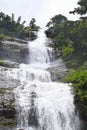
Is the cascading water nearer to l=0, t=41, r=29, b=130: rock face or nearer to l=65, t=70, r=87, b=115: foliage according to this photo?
l=0, t=41, r=29, b=130: rock face

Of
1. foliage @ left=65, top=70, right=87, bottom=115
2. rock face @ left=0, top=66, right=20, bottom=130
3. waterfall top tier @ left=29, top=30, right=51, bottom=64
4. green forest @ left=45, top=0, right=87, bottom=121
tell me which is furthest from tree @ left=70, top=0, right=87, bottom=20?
rock face @ left=0, top=66, right=20, bottom=130

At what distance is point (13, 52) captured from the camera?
131 feet

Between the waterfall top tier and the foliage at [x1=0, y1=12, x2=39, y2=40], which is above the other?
the foliage at [x1=0, y1=12, x2=39, y2=40]

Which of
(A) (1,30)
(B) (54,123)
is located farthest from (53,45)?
(B) (54,123)

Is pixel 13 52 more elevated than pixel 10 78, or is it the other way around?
pixel 13 52

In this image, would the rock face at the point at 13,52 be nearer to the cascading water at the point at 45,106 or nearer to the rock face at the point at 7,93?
the rock face at the point at 7,93

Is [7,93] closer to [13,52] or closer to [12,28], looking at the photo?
[13,52]

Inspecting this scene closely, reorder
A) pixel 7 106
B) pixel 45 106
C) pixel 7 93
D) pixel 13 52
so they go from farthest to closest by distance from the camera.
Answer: pixel 13 52
pixel 7 93
pixel 45 106
pixel 7 106

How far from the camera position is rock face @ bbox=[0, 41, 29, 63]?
40.0 meters

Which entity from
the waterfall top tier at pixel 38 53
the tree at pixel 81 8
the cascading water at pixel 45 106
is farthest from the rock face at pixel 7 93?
the tree at pixel 81 8

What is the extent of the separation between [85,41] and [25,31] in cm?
1306

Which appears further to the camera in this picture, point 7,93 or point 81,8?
point 81,8

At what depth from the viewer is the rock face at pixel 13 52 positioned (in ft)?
131

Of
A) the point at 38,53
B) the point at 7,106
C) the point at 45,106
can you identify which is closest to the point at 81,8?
the point at 38,53
